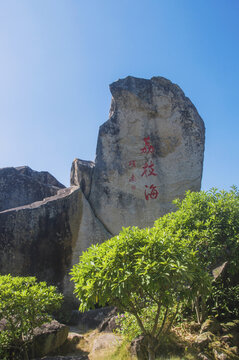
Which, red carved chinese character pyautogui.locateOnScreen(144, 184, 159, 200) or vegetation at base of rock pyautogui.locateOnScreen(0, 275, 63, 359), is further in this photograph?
red carved chinese character pyautogui.locateOnScreen(144, 184, 159, 200)

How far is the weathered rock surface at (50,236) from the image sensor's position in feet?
29.0

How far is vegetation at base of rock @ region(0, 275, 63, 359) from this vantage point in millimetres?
5027

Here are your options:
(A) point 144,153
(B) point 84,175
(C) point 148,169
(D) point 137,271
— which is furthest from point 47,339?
(A) point 144,153

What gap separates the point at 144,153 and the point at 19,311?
705cm

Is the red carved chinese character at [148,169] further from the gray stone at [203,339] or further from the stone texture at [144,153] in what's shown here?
the gray stone at [203,339]

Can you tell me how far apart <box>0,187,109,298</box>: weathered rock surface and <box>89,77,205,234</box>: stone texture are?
25.8 inches

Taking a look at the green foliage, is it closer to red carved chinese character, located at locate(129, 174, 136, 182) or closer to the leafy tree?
the leafy tree

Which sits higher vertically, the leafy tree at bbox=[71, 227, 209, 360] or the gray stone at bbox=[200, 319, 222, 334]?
the leafy tree at bbox=[71, 227, 209, 360]

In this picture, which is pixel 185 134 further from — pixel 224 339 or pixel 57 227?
pixel 224 339

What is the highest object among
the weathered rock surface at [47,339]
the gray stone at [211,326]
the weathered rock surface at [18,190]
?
the weathered rock surface at [18,190]

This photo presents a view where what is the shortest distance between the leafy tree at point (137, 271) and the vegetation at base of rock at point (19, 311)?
1.34m

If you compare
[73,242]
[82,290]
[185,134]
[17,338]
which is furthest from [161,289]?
Answer: [185,134]

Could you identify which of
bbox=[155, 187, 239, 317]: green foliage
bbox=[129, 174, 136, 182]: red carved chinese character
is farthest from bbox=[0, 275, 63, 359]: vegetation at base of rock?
bbox=[129, 174, 136, 182]: red carved chinese character

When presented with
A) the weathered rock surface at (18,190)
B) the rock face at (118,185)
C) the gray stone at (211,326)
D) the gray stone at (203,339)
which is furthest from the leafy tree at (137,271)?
the weathered rock surface at (18,190)
